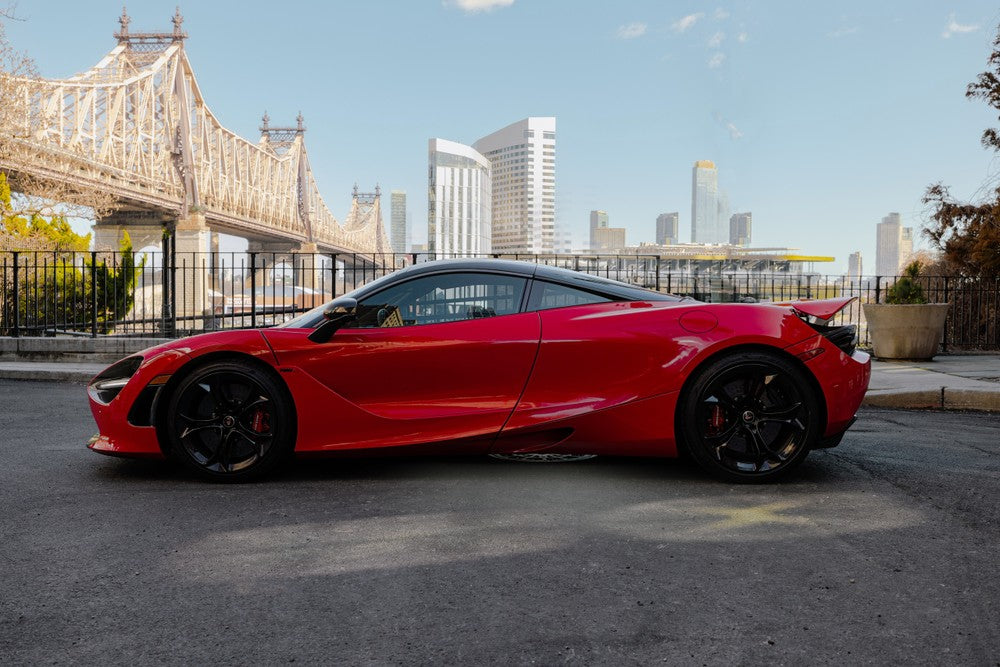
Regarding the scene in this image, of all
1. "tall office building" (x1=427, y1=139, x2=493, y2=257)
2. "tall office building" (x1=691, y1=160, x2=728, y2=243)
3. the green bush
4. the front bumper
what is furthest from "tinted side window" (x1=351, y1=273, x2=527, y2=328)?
"tall office building" (x1=691, y1=160, x2=728, y2=243)

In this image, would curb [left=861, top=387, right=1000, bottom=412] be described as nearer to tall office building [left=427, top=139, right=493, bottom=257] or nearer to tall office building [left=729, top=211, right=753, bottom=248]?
tall office building [left=427, top=139, right=493, bottom=257]

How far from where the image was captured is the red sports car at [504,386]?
3.88 m

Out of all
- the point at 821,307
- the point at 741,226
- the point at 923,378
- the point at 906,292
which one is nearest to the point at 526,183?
the point at 741,226

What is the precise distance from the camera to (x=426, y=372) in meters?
3.89

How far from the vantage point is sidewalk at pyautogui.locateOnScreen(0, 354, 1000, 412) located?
7.09 meters

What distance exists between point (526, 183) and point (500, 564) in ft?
492

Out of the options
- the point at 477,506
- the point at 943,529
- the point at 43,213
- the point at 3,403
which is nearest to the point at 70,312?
the point at 43,213

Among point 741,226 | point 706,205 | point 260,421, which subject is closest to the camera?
point 260,421

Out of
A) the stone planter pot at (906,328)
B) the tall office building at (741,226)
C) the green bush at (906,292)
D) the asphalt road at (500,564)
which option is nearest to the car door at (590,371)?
the asphalt road at (500,564)

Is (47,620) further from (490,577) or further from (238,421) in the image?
(238,421)

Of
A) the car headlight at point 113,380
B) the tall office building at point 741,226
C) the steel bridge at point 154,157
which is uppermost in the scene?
the tall office building at point 741,226

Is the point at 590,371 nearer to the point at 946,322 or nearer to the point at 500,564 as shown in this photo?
the point at 500,564

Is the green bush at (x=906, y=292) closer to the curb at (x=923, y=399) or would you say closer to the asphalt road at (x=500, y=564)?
the curb at (x=923, y=399)

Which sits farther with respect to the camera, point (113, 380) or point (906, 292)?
point (906, 292)
